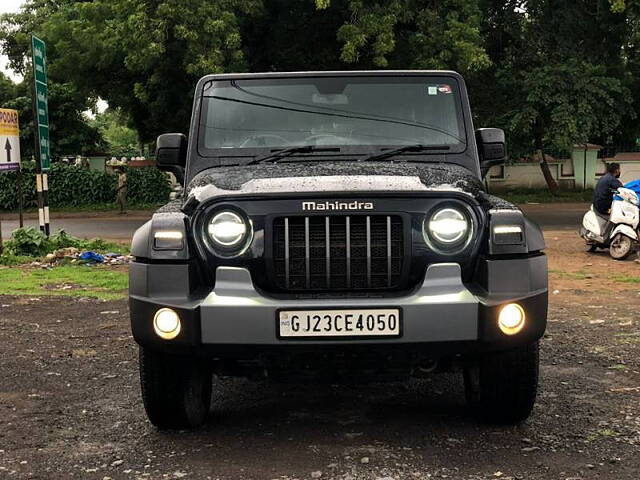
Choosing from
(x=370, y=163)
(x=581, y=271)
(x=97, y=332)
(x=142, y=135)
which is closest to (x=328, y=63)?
(x=142, y=135)

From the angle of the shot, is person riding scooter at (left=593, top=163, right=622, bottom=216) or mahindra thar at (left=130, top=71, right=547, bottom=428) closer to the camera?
mahindra thar at (left=130, top=71, right=547, bottom=428)

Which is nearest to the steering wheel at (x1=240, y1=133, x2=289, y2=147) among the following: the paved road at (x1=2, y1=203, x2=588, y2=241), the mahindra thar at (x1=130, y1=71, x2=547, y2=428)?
the mahindra thar at (x1=130, y1=71, x2=547, y2=428)

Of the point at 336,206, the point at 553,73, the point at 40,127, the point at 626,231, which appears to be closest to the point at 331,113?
the point at 336,206

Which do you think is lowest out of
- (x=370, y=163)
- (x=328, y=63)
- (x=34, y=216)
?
(x=34, y=216)

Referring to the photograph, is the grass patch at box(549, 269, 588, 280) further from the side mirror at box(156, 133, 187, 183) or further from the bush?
the bush

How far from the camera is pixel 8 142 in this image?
45.4 ft

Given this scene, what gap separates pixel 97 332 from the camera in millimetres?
7566

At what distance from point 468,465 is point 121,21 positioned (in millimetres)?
21352

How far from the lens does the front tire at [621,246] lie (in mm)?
12367

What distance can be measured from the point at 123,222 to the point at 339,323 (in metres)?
20.3

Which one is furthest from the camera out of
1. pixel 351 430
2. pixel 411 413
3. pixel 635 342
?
pixel 635 342

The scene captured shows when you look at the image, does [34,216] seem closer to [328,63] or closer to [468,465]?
[328,63]

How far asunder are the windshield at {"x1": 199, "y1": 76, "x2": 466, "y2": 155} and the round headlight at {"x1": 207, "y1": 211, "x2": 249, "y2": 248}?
1.16 metres

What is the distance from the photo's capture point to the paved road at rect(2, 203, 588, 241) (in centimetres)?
1950
